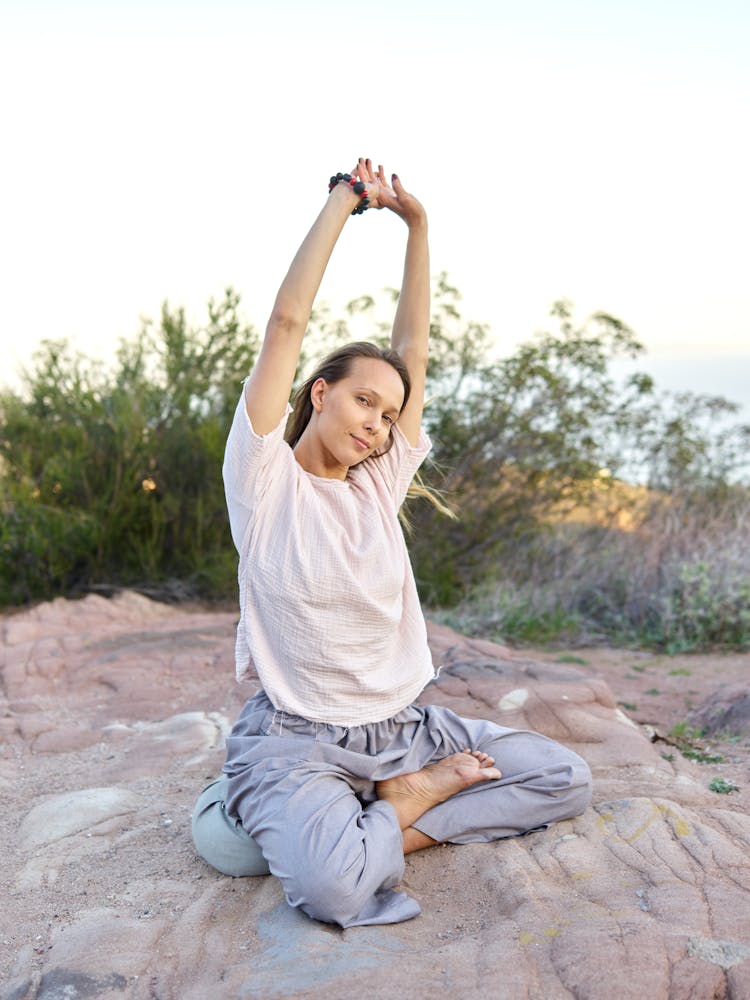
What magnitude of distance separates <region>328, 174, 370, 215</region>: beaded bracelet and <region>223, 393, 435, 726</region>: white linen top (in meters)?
0.66

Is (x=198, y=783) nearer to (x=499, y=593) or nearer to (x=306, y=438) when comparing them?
(x=306, y=438)

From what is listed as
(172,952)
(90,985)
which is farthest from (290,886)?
(90,985)

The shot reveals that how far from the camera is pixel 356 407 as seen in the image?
2658 millimetres

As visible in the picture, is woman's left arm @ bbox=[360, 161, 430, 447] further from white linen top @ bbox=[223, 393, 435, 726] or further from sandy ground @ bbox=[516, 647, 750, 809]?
sandy ground @ bbox=[516, 647, 750, 809]

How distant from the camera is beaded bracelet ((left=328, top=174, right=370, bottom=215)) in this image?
8.77ft

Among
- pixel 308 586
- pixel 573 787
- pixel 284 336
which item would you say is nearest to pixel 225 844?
pixel 308 586

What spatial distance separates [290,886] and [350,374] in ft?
4.33

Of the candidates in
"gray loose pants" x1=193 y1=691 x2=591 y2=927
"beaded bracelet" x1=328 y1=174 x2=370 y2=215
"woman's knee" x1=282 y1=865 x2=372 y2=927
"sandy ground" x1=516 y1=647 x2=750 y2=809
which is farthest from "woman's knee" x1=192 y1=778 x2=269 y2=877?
"beaded bracelet" x1=328 y1=174 x2=370 y2=215

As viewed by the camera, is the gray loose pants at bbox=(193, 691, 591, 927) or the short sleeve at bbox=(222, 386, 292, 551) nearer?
the gray loose pants at bbox=(193, 691, 591, 927)

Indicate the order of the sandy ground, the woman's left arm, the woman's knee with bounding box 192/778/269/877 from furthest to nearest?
the sandy ground
the woman's left arm
the woman's knee with bounding box 192/778/269/877

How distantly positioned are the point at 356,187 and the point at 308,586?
109 cm

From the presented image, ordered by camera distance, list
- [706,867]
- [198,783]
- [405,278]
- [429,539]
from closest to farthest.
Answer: [706,867] < [405,278] < [198,783] < [429,539]

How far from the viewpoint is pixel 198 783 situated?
3.39 m

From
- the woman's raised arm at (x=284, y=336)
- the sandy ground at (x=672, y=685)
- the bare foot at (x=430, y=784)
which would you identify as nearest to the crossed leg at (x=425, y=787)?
the bare foot at (x=430, y=784)
